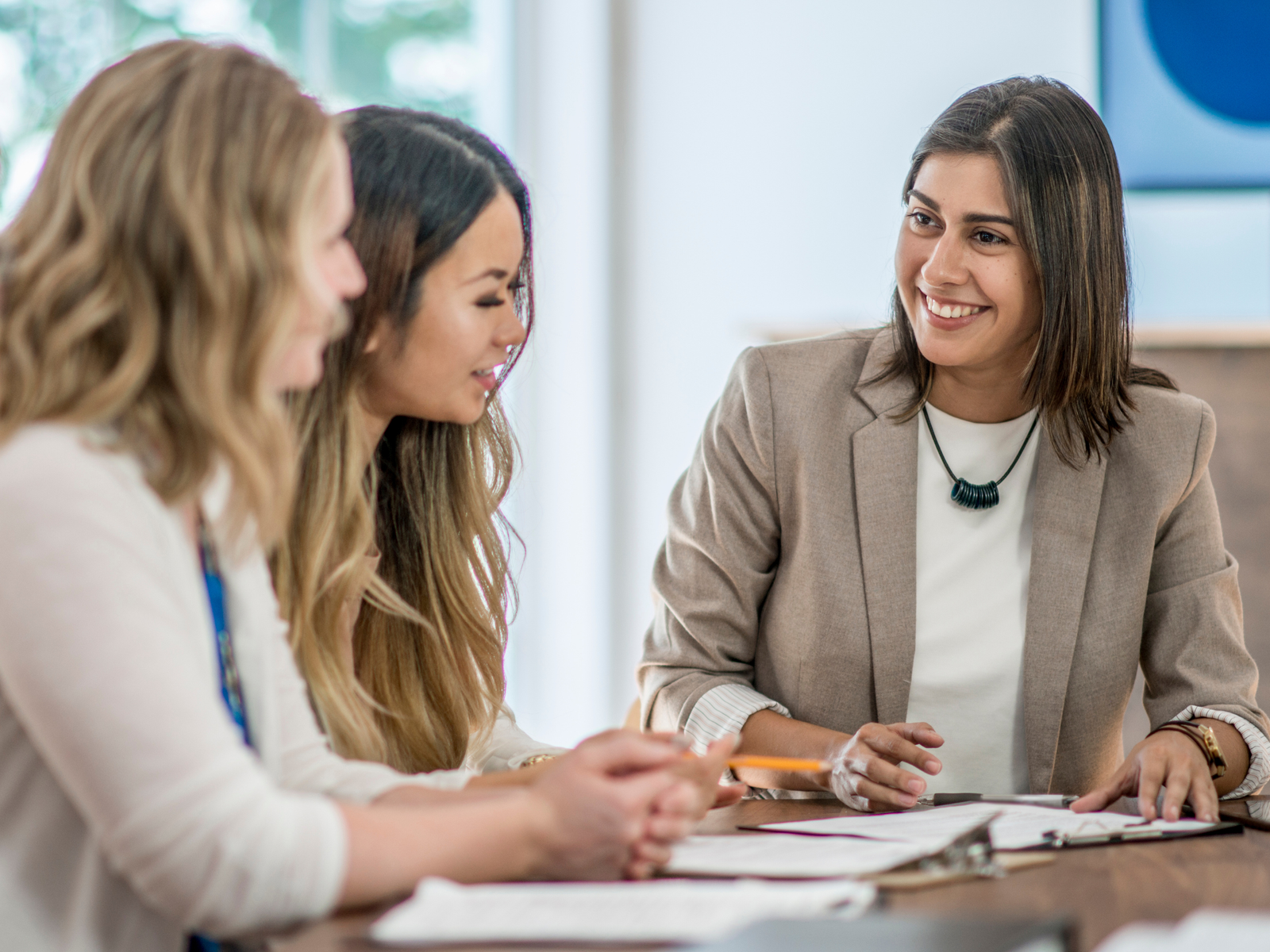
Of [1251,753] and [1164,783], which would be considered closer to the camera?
[1164,783]

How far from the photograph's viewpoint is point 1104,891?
0.91 m

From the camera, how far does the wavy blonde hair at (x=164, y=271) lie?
0.84 metres

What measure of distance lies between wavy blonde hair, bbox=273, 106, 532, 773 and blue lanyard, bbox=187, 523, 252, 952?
228 mm

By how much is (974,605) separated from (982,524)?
11 centimetres

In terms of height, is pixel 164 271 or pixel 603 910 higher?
pixel 164 271

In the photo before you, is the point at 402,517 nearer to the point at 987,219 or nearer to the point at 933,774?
the point at 933,774

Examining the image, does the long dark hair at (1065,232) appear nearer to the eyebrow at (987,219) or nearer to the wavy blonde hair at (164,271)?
the eyebrow at (987,219)

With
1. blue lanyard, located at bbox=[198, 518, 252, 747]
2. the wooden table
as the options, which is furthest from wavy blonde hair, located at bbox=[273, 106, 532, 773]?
the wooden table

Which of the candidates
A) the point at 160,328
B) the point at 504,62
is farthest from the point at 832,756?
the point at 504,62

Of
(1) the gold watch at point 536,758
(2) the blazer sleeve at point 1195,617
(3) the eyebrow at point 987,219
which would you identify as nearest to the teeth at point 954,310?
(3) the eyebrow at point 987,219

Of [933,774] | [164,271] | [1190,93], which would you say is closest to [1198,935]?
[933,774]

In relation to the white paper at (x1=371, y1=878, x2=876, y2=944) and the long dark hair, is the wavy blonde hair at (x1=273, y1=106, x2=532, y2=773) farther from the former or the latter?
the long dark hair

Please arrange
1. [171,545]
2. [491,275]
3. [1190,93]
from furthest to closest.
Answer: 1. [1190,93]
2. [491,275]
3. [171,545]

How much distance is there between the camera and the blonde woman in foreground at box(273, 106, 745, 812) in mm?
1255
